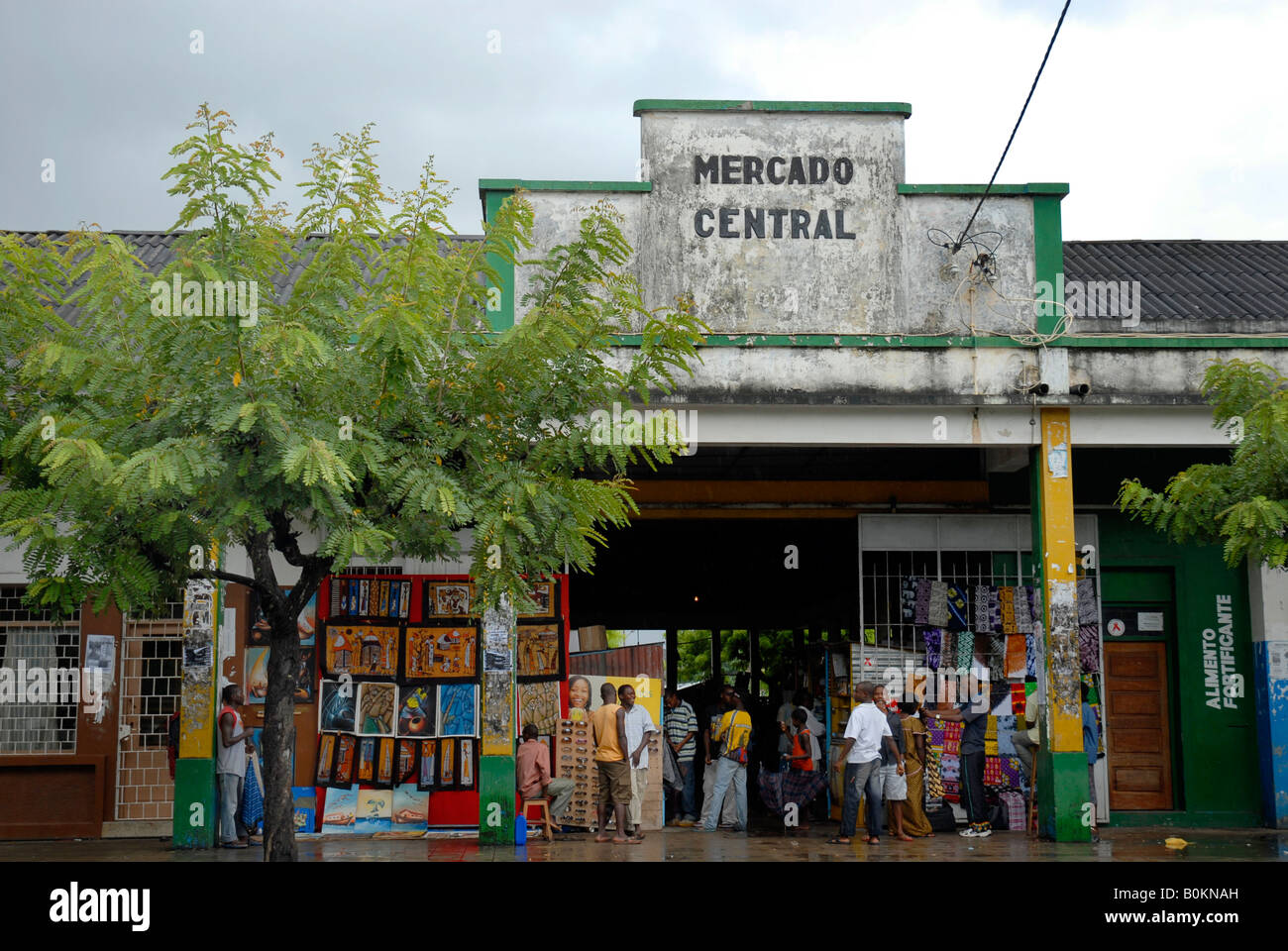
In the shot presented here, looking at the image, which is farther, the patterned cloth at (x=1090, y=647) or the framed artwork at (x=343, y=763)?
the patterned cloth at (x=1090, y=647)

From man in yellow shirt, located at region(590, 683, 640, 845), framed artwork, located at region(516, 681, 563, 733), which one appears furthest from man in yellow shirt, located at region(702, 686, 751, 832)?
framed artwork, located at region(516, 681, 563, 733)

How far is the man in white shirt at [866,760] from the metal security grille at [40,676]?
884 cm

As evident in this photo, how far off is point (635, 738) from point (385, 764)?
9.36ft

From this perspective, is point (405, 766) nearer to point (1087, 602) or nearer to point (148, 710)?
point (148, 710)

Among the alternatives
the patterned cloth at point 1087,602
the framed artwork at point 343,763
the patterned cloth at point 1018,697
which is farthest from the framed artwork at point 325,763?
the patterned cloth at point 1087,602

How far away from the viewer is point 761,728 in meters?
20.0

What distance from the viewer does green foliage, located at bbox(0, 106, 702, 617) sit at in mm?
7957

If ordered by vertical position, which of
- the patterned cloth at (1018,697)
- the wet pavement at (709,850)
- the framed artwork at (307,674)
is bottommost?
the wet pavement at (709,850)

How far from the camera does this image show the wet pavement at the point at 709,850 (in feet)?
40.4

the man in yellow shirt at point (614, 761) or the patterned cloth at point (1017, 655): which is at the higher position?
the patterned cloth at point (1017, 655)

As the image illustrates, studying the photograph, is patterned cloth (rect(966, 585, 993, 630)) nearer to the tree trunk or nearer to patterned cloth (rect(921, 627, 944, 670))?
patterned cloth (rect(921, 627, 944, 670))

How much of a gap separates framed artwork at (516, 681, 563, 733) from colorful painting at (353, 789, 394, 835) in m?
1.70

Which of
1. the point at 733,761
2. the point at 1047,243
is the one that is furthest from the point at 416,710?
the point at 1047,243

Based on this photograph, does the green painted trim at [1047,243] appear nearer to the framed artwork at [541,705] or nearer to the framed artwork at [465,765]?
the framed artwork at [541,705]
